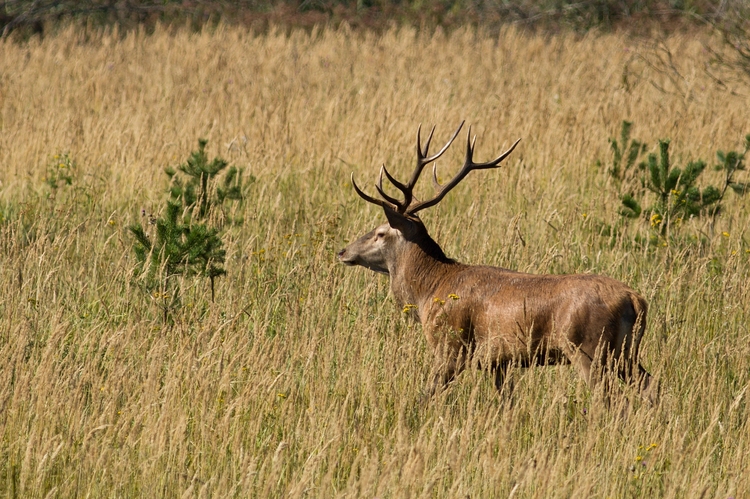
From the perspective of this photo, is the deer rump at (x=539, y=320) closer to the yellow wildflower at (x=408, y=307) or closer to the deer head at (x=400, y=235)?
the yellow wildflower at (x=408, y=307)

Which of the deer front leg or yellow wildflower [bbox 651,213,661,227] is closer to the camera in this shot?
the deer front leg

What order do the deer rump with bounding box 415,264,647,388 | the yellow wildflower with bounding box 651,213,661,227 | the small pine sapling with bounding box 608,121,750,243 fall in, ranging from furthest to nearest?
the small pine sapling with bounding box 608,121,750,243, the yellow wildflower with bounding box 651,213,661,227, the deer rump with bounding box 415,264,647,388

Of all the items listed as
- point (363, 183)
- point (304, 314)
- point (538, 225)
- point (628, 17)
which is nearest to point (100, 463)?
point (304, 314)

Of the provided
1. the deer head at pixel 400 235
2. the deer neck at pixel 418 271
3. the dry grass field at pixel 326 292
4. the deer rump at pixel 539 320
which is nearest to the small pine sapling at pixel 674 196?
the dry grass field at pixel 326 292

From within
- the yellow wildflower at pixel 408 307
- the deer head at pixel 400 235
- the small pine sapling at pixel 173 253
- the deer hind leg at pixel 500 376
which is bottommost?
the deer hind leg at pixel 500 376

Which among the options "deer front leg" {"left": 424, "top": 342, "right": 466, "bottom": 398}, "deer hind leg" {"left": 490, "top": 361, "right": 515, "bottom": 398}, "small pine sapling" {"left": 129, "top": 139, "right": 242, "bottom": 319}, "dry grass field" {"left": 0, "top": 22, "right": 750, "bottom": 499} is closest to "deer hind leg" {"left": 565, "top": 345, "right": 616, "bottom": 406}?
"dry grass field" {"left": 0, "top": 22, "right": 750, "bottom": 499}

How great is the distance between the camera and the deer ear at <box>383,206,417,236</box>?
5.43 metres

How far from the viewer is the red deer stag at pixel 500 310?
177 inches

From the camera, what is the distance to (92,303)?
559 centimetres

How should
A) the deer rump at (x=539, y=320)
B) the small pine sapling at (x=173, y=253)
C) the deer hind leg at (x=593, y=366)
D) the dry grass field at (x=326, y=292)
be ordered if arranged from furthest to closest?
the small pine sapling at (x=173, y=253) < the deer rump at (x=539, y=320) < the deer hind leg at (x=593, y=366) < the dry grass field at (x=326, y=292)

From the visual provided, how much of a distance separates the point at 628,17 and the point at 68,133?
1241 centimetres

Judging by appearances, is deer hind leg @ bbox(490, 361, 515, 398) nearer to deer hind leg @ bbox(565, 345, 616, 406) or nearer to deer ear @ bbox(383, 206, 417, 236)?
deer hind leg @ bbox(565, 345, 616, 406)

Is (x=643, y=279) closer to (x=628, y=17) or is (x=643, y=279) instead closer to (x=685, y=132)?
(x=685, y=132)

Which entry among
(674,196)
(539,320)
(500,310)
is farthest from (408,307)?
(674,196)
